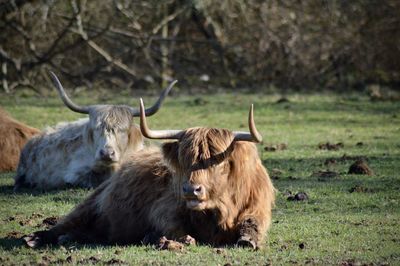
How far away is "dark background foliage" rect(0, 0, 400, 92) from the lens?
808 inches

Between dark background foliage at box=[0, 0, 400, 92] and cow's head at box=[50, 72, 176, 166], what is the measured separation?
33.9ft

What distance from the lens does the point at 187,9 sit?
22.1 meters

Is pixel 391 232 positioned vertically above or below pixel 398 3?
below

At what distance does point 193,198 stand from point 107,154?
3.31m

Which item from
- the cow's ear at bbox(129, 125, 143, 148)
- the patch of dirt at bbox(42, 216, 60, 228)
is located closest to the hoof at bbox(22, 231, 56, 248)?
the patch of dirt at bbox(42, 216, 60, 228)

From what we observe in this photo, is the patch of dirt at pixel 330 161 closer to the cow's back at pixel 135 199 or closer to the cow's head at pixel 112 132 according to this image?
the cow's head at pixel 112 132

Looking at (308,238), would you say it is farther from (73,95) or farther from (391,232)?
(73,95)

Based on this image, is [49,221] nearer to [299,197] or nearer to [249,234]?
[249,234]

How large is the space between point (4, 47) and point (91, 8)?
2.10 metres

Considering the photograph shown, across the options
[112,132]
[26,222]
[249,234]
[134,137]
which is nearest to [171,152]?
[249,234]

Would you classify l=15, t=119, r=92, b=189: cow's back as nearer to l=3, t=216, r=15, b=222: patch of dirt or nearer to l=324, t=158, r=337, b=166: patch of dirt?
l=3, t=216, r=15, b=222: patch of dirt

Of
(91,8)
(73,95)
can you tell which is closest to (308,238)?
(73,95)

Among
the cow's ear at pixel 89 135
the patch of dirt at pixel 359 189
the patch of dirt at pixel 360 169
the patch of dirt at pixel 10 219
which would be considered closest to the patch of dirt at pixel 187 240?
the patch of dirt at pixel 10 219

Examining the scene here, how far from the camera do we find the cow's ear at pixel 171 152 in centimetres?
648
